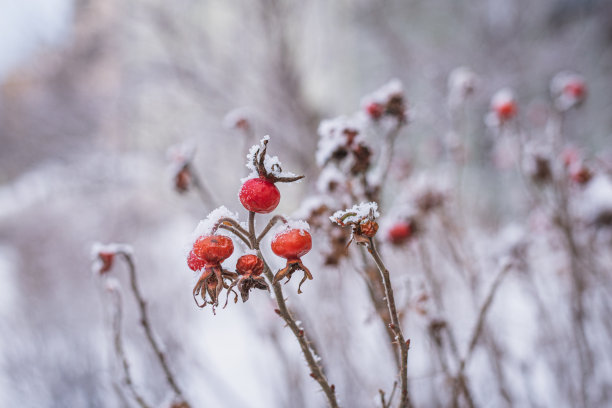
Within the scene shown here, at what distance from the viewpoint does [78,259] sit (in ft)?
13.7

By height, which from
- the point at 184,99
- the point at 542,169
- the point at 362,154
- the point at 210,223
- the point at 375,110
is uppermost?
the point at 184,99

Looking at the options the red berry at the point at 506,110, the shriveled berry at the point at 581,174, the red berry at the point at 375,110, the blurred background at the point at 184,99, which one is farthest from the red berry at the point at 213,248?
the blurred background at the point at 184,99

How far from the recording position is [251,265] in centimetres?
49

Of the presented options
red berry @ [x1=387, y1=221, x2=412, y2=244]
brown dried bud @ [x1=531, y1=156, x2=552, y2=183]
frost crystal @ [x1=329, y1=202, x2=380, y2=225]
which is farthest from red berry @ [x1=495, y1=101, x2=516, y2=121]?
frost crystal @ [x1=329, y1=202, x2=380, y2=225]

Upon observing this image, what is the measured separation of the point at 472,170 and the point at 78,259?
4683 mm

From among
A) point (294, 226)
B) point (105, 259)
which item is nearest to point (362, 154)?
point (294, 226)

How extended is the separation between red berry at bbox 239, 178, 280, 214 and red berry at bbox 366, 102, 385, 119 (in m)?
0.47

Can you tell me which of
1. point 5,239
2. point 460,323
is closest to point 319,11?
point 460,323

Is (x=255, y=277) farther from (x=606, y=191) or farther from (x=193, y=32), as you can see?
(x=193, y=32)

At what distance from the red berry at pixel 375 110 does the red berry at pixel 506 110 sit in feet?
1.65

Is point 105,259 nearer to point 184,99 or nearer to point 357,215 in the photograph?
point 357,215

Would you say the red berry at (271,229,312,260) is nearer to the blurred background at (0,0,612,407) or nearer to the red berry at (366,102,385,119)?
the red berry at (366,102,385,119)

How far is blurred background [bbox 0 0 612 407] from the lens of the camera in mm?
3713

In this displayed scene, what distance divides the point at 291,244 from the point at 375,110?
50cm
